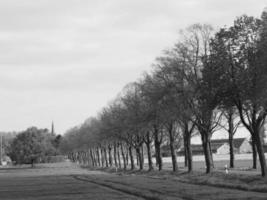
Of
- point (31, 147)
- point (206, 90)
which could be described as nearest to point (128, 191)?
point (206, 90)

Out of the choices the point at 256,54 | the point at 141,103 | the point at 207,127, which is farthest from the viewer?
the point at 141,103

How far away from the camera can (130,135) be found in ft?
293

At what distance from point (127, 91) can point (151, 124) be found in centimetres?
2139

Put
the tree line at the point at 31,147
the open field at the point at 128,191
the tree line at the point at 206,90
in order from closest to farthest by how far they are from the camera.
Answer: the open field at the point at 128,191, the tree line at the point at 206,90, the tree line at the point at 31,147

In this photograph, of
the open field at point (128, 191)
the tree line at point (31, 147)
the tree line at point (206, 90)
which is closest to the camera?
the open field at point (128, 191)

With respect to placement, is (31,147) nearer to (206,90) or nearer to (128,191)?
(206,90)

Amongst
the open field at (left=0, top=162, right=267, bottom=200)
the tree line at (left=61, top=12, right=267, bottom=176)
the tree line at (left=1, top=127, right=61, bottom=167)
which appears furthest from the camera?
the tree line at (left=1, top=127, right=61, bottom=167)

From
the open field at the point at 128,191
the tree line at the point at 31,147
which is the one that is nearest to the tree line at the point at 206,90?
the open field at the point at 128,191

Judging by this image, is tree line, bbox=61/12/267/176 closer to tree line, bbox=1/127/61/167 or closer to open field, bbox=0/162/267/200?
open field, bbox=0/162/267/200

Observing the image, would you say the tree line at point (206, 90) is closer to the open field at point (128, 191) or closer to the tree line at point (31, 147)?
the open field at point (128, 191)

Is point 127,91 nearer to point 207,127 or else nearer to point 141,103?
point 141,103

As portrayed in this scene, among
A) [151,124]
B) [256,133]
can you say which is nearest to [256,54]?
[256,133]

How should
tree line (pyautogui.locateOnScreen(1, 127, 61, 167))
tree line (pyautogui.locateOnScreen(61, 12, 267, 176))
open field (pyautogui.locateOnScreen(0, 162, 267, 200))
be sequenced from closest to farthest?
1. open field (pyautogui.locateOnScreen(0, 162, 267, 200))
2. tree line (pyautogui.locateOnScreen(61, 12, 267, 176))
3. tree line (pyautogui.locateOnScreen(1, 127, 61, 167))

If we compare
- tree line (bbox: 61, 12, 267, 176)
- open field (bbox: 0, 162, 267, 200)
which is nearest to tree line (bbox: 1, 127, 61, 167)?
tree line (bbox: 61, 12, 267, 176)
